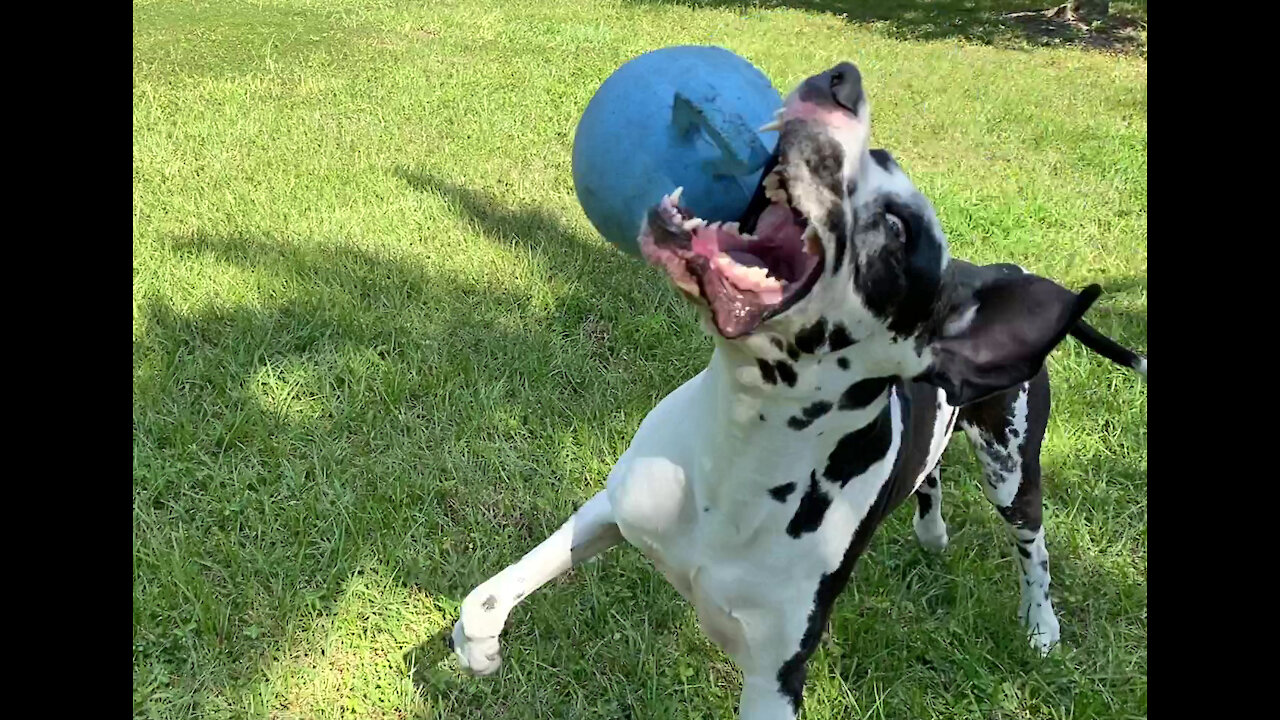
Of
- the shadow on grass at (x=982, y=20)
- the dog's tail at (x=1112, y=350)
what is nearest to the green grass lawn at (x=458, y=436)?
the dog's tail at (x=1112, y=350)

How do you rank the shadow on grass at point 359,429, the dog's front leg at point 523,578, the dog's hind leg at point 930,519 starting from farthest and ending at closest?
the dog's hind leg at point 930,519 < the shadow on grass at point 359,429 < the dog's front leg at point 523,578

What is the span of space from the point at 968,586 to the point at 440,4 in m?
12.9

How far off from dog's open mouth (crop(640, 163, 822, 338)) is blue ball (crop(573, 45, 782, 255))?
0.06 metres

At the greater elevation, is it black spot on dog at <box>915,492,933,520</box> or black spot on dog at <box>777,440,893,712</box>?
black spot on dog at <box>777,440,893,712</box>

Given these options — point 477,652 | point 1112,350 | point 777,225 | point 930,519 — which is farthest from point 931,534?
point 777,225

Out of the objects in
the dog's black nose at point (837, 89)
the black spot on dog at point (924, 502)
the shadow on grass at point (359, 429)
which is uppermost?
the dog's black nose at point (837, 89)

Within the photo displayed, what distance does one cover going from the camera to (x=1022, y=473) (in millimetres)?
3424

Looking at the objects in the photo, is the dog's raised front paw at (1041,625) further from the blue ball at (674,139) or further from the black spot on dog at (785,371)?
the blue ball at (674,139)

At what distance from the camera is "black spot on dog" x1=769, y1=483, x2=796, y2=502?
2.22 metres

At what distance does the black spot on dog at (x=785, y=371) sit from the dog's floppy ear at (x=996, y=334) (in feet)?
Answer: 1.03

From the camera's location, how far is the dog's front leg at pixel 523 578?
2.55 m

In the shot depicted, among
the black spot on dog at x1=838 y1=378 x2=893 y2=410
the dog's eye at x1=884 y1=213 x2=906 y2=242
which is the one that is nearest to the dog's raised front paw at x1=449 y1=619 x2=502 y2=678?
the black spot on dog at x1=838 y1=378 x2=893 y2=410

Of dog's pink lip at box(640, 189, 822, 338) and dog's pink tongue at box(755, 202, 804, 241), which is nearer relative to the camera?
dog's pink lip at box(640, 189, 822, 338)

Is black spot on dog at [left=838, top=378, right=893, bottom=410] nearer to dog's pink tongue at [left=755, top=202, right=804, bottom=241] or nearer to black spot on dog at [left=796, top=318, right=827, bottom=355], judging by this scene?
black spot on dog at [left=796, top=318, right=827, bottom=355]
